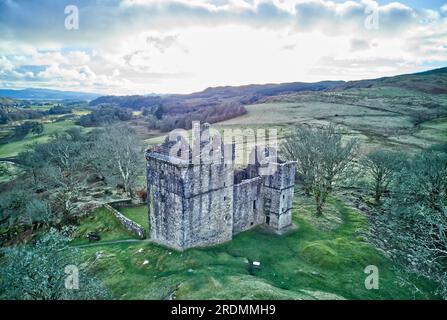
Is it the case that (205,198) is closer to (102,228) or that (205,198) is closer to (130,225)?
(130,225)

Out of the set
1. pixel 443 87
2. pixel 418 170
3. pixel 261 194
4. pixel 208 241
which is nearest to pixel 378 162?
pixel 418 170

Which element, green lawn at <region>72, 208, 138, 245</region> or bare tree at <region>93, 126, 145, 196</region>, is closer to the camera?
green lawn at <region>72, 208, 138, 245</region>

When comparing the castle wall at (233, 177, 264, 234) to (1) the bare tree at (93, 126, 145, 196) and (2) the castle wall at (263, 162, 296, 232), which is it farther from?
(1) the bare tree at (93, 126, 145, 196)

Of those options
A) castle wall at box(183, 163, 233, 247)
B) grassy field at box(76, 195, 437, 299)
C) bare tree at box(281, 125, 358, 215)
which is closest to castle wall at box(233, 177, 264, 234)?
grassy field at box(76, 195, 437, 299)

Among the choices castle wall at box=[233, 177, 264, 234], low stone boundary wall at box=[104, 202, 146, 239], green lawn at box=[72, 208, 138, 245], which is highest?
castle wall at box=[233, 177, 264, 234]

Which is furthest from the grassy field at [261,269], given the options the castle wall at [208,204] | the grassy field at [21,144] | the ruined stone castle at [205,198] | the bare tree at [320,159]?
the grassy field at [21,144]

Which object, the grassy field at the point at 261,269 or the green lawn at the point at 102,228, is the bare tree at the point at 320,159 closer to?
the grassy field at the point at 261,269
